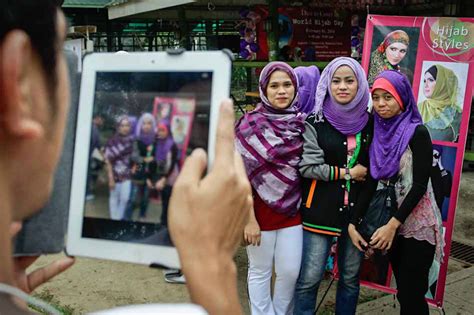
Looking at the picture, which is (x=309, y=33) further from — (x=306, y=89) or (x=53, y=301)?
(x=53, y=301)

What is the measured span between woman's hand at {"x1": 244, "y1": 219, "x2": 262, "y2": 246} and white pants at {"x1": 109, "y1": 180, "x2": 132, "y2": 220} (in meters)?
1.83

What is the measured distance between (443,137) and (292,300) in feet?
4.63

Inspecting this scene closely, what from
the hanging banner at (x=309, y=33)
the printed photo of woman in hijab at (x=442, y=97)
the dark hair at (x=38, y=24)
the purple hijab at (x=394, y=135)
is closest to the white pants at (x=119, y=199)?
the dark hair at (x=38, y=24)

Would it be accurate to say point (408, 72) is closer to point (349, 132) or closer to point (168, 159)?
point (349, 132)

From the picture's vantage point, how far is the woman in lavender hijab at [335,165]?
2.68 meters

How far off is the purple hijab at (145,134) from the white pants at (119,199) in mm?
92

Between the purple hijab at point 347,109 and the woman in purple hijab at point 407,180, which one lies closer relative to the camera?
the woman in purple hijab at point 407,180

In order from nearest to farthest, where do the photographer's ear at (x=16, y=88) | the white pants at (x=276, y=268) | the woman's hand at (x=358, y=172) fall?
the photographer's ear at (x=16, y=88) → the woman's hand at (x=358, y=172) → the white pants at (x=276, y=268)

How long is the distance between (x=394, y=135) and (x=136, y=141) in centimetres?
192

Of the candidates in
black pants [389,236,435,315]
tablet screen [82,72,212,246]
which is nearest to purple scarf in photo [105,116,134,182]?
tablet screen [82,72,212,246]

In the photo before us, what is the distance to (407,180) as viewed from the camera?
259 cm

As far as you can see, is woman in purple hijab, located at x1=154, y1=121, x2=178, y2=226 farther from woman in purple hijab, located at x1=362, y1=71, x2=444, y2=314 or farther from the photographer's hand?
woman in purple hijab, located at x1=362, y1=71, x2=444, y2=314

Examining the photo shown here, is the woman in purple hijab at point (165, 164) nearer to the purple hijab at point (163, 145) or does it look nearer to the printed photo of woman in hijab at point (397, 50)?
the purple hijab at point (163, 145)

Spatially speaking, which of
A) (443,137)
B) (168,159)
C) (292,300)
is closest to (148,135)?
(168,159)
